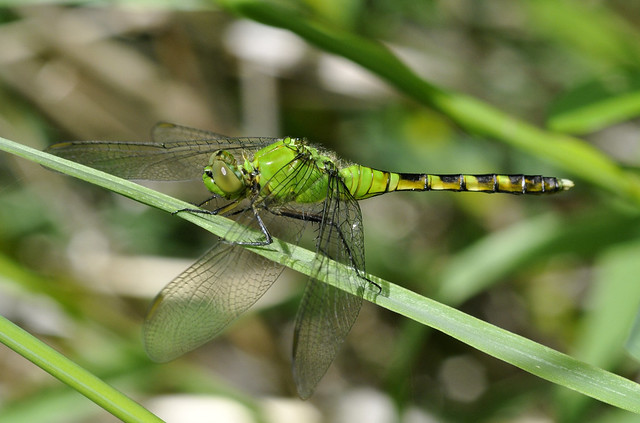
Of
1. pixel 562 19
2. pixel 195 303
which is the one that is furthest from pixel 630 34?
pixel 195 303

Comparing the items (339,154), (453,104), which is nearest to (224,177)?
(453,104)

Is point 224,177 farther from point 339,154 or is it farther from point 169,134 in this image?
point 339,154

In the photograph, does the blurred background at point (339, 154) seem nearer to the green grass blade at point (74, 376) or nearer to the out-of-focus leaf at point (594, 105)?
the out-of-focus leaf at point (594, 105)

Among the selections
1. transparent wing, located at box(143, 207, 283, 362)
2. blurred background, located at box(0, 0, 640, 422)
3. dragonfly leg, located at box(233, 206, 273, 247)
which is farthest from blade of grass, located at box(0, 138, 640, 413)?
blurred background, located at box(0, 0, 640, 422)

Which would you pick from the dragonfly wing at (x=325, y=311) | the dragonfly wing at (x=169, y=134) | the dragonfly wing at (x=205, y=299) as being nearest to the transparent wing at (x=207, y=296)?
the dragonfly wing at (x=205, y=299)

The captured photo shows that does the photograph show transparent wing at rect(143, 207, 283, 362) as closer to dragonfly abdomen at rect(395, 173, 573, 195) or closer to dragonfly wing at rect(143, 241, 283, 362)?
dragonfly wing at rect(143, 241, 283, 362)
